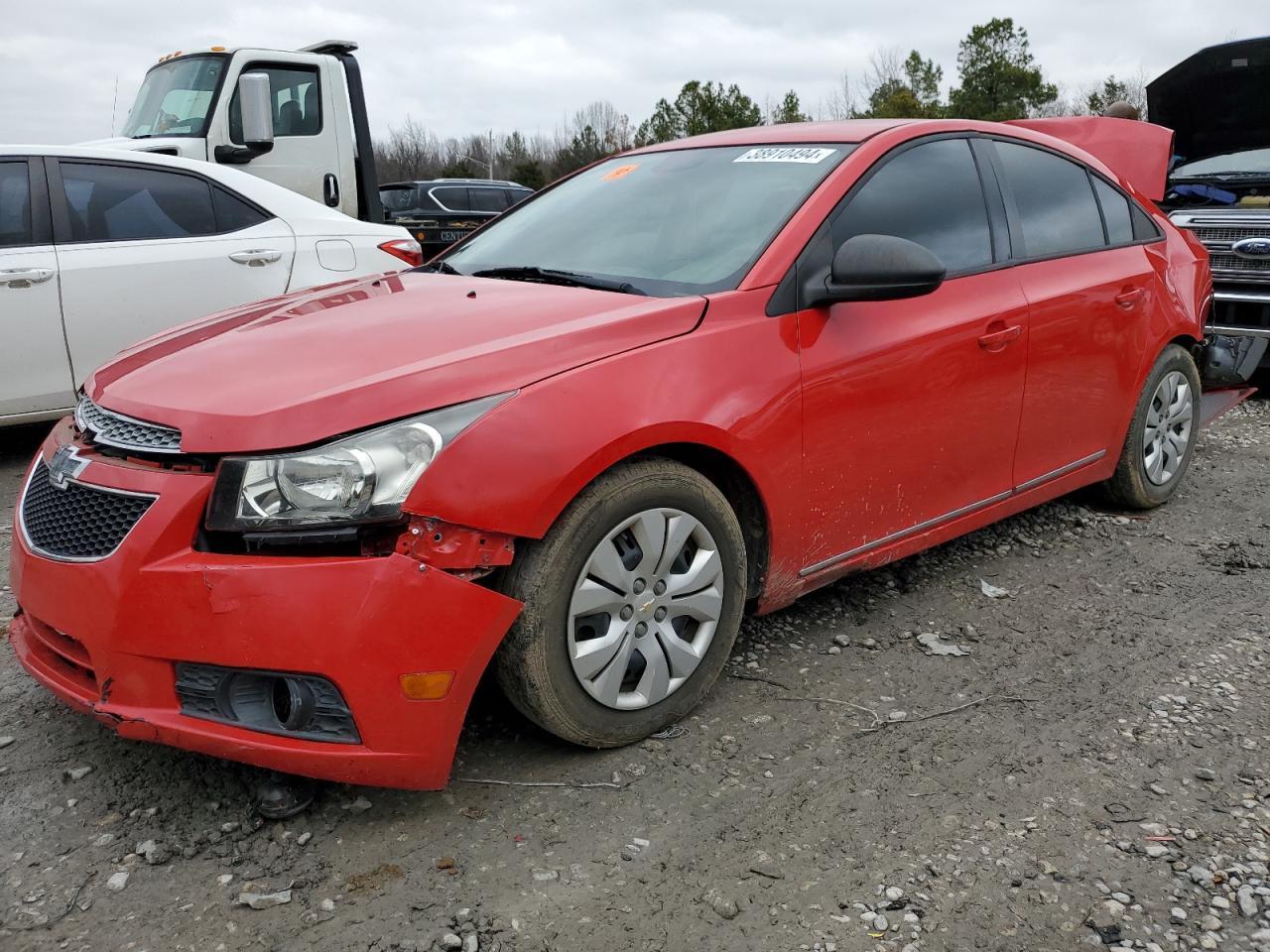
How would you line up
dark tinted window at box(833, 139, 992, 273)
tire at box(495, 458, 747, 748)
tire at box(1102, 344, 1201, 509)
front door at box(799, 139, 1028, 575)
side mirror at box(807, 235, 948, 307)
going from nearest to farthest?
tire at box(495, 458, 747, 748)
side mirror at box(807, 235, 948, 307)
front door at box(799, 139, 1028, 575)
dark tinted window at box(833, 139, 992, 273)
tire at box(1102, 344, 1201, 509)

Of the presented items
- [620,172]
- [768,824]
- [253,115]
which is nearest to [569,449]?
[768,824]

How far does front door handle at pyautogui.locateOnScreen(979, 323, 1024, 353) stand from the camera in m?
3.52

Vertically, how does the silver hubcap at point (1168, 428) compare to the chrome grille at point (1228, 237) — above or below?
below

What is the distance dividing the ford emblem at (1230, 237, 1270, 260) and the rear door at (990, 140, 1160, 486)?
3390mm

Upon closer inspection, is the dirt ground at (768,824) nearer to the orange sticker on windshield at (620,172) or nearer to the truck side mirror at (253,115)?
the orange sticker on windshield at (620,172)

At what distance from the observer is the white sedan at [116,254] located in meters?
5.35

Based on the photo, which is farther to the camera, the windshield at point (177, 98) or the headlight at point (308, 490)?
the windshield at point (177, 98)

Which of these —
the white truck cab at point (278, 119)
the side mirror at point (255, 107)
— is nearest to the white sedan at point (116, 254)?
the side mirror at point (255, 107)

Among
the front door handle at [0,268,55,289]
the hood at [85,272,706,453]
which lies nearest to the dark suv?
the front door handle at [0,268,55,289]

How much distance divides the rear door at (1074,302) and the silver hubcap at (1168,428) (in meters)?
0.28

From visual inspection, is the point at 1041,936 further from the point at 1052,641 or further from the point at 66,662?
the point at 66,662

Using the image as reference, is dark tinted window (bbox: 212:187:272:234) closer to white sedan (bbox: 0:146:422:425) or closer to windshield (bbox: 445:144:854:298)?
white sedan (bbox: 0:146:422:425)

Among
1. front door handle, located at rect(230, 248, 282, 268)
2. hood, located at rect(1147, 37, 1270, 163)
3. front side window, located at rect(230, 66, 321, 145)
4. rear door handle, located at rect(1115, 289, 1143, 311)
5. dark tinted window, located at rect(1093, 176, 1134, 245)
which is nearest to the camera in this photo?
rear door handle, located at rect(1115, 289, 1143, 311)

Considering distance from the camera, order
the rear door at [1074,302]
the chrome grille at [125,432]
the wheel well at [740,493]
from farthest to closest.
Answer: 1. the rear door at [1074,302]
2. the wheel well at [740,493]
3. the chrome grille at [125,432]
